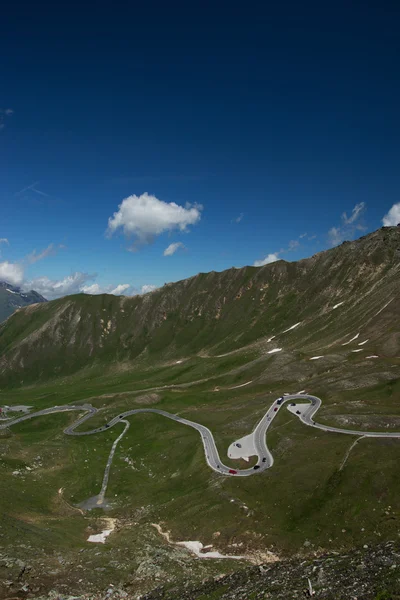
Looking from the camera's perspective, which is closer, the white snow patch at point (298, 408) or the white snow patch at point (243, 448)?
the white snow patch at point (243, 448)

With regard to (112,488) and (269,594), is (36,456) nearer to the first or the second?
(112,488)

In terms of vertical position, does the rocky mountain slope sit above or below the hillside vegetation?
above

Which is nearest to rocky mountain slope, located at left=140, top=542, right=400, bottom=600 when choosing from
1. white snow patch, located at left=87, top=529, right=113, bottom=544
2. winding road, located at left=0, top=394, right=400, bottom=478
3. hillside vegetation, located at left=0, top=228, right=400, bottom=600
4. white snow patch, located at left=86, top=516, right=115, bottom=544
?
hillside vegetation, located at left=0, top=228, right=400, bottom=600

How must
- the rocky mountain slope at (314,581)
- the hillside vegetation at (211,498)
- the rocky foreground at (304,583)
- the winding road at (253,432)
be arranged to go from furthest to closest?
the winding road at (253,432) < the hillside vegetation at (211,498) < the rocky foreground at (304,583) < the rocky mountain slope at (314,581)

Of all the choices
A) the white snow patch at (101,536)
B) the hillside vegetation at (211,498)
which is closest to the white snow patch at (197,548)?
the hillside vegetation at (211,498)

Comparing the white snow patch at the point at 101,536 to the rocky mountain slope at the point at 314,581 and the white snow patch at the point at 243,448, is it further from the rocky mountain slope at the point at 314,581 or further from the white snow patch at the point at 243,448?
the white snow patch at the point at 243,448

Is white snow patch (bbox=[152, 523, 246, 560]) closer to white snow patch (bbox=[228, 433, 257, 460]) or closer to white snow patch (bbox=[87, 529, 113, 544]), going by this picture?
white snow patch (bbox=[87, 529, 113, 544])

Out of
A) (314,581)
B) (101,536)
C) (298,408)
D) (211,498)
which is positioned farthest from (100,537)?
(298,408)
